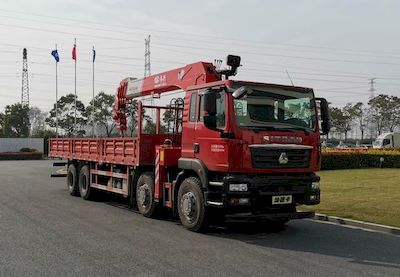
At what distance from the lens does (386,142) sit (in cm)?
5722

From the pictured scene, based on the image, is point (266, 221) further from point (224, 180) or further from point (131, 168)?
point (131, 168)

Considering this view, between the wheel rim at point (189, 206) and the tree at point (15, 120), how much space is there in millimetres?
66094

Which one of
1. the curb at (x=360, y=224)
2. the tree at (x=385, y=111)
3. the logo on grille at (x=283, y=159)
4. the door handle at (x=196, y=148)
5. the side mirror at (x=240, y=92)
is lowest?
the curb at (x=360, y=224)

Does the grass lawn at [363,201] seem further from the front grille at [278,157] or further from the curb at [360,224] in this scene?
the front grille at [278,157]

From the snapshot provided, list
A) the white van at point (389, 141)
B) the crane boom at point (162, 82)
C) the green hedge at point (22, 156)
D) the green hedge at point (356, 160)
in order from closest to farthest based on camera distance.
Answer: the crane boom at point (162, 82) < the green hedge at point (356, 160) < the green hedge at point (22, 156) < the white van at point (389, 141)

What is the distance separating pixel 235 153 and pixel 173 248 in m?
2.00

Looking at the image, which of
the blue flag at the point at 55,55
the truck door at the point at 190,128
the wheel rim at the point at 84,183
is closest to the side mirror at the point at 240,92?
the truck door at the point at 190,128

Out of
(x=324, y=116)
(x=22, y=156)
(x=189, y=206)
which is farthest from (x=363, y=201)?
(x=22, y=156)

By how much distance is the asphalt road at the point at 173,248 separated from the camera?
661 cm

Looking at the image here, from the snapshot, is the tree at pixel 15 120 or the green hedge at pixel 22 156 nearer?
the green hedge at pixel 22 156

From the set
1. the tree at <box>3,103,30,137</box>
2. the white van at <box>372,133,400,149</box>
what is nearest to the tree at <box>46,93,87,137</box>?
the tree at <box>3,103,30,137</box>

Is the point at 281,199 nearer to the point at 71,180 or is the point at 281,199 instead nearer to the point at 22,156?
the point at 71,180

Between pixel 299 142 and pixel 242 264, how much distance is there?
3.12m

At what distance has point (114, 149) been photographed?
1301cm
